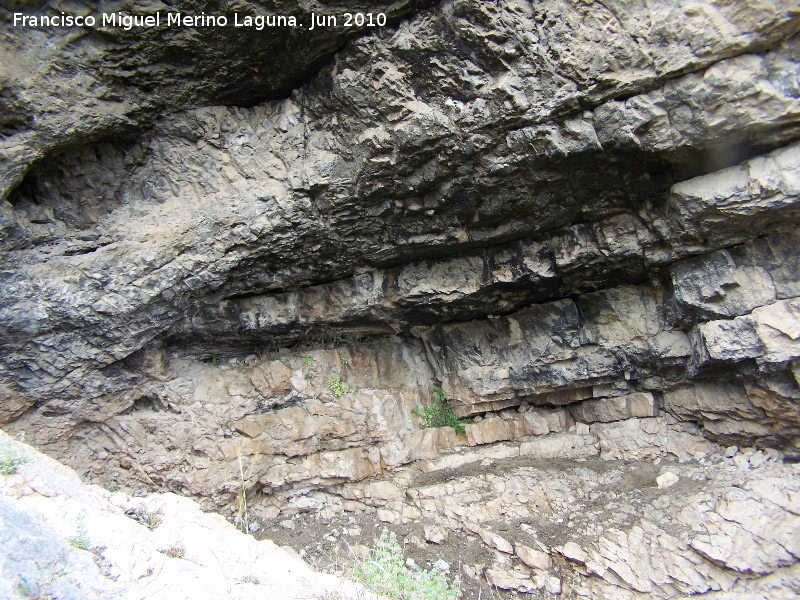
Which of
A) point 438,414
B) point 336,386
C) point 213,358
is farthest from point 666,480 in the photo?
point 213,358

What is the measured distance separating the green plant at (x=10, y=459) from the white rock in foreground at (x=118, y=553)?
0.05 m

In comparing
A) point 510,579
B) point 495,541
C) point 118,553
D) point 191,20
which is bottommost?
point 510,579

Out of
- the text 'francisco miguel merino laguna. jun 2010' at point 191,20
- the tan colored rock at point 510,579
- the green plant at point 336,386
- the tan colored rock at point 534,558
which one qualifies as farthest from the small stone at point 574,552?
the text 'francisco miguel merino laguna. jun 2010' at point 191,20

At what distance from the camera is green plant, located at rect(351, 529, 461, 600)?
13.5 feet

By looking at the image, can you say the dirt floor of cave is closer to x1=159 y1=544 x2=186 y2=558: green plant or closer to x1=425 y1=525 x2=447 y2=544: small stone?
x1=425 y1=525 x2=447 y2=544: small stone

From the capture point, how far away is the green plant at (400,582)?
4125mm

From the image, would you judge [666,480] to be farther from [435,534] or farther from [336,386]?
[336,386]

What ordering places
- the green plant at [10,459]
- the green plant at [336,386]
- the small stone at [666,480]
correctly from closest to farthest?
the green plant at [10,459] → the small stone at [666,480] → the green plant at [336,386]

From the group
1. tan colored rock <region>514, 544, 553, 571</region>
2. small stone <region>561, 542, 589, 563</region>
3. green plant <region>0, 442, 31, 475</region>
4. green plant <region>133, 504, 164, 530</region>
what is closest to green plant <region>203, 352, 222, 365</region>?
green plant <region>133, 504, 164, 530</region>

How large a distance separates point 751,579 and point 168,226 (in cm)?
664

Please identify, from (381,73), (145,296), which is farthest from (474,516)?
(381,73)

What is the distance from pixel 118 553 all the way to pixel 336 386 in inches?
145

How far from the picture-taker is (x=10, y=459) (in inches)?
130

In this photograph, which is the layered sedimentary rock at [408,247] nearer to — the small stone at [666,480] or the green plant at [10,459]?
the small stone at [666,480]
